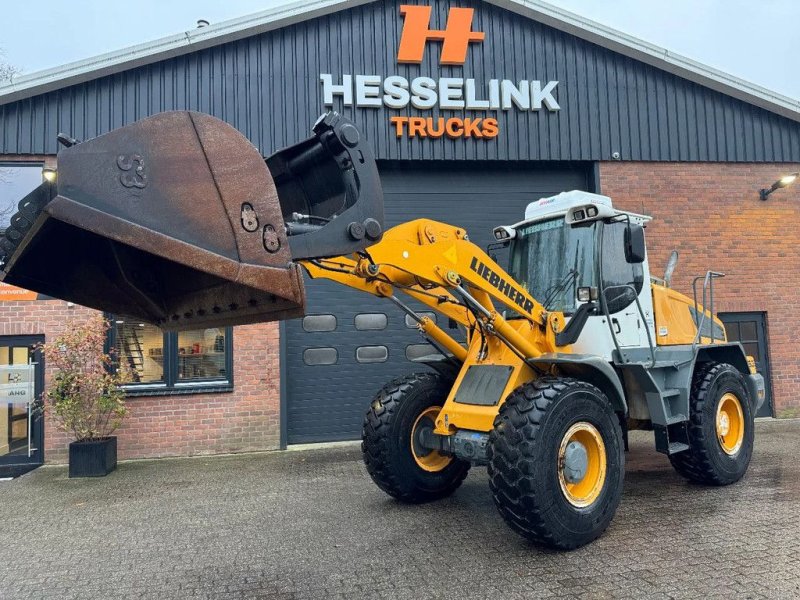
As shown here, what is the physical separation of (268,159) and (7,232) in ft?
5.49

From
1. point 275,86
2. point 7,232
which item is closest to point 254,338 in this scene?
point 275,86

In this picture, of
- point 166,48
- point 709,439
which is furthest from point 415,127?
point 709,439

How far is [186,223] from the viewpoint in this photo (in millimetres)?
2883

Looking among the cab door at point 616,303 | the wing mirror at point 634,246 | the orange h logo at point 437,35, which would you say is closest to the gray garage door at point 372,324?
the orange h logo at point 437,35

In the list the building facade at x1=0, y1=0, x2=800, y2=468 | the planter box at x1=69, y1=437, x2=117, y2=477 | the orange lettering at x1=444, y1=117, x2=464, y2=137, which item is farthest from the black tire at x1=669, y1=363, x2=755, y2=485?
the planter box at x1=69, y1=437, x2=117, y2=477

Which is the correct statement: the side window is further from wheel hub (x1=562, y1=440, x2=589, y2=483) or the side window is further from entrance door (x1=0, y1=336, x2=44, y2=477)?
entrance door (x1=0, y1=336, x2=44, y2=477)

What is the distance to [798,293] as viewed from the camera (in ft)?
37.1

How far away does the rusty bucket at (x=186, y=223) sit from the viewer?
2760 millimetres

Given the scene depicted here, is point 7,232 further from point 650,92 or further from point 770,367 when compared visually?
point 770,367

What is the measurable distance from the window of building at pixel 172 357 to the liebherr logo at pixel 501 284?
559cm

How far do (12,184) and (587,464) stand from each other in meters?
9.12

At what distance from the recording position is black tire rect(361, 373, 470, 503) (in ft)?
18.6

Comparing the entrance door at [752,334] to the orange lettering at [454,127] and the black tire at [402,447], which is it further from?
the black tire at [402,447]

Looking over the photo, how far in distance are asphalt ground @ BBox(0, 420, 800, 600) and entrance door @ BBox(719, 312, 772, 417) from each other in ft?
13.5
